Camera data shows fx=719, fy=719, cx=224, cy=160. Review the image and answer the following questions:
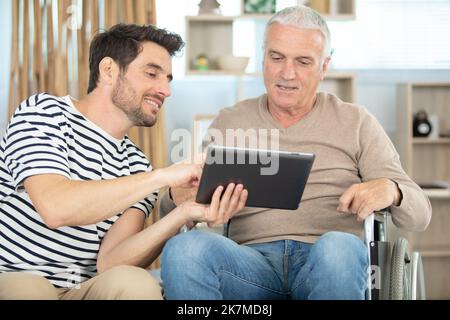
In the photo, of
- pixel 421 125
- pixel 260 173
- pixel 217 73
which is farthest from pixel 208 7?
pixel 260 173

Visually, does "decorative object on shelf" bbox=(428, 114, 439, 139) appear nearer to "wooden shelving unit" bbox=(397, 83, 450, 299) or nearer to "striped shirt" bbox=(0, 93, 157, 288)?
"wooden shelving unit" bbox=(397, 83, 450, 299)

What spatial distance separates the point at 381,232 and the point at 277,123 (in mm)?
557

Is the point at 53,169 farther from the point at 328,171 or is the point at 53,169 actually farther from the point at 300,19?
the point at 300,19

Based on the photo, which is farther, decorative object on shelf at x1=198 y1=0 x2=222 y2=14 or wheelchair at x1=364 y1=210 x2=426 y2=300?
decorative object on shelf at x1=198 y1=0 x2=222 y2=14

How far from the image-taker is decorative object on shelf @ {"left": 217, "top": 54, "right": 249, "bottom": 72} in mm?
4301

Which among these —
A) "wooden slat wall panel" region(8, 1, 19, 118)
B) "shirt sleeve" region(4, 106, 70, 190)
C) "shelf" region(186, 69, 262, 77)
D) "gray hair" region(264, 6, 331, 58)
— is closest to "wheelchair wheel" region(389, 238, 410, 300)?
"gray hair" region(264, 6, 331, 58)

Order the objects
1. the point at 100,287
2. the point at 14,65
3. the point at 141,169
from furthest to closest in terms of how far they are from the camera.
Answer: the point at 14,65 → the point at 141,169 → the point at 100,287

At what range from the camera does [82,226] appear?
2.11m

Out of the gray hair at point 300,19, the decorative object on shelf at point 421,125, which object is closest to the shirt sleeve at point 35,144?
the gray hair at point 300,19

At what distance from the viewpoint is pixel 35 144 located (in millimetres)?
1973

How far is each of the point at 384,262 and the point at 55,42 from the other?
2849 millimetres

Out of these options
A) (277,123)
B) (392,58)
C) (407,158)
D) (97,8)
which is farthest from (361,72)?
(277,123)

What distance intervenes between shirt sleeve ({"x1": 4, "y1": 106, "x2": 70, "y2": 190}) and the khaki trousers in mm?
270

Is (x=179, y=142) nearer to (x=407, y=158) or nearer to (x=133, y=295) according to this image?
(x=407, y=158)
